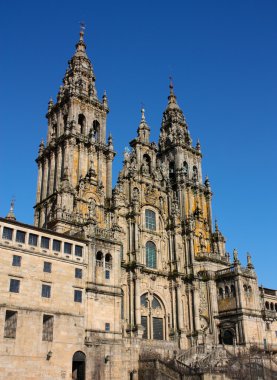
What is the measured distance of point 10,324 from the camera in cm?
3881

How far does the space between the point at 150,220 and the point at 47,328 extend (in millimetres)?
28886

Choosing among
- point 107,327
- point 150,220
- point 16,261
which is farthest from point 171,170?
point 16,261

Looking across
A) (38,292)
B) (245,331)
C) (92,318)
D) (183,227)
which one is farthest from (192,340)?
(38,292)

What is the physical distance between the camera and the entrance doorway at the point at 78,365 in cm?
4166

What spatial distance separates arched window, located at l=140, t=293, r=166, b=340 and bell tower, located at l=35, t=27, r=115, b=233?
494 inches

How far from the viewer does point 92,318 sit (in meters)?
44.7

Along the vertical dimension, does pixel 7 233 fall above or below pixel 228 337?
above

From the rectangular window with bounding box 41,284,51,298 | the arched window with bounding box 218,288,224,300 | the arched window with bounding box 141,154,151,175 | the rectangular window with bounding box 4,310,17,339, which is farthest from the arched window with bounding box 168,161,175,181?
the rectangular window with bounding box 4,310,17,339

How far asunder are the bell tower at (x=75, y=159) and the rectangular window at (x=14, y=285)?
495 inches

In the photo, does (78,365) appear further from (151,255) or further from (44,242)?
(151,255)

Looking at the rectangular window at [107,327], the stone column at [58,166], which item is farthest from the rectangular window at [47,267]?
the stone column at [58,166]

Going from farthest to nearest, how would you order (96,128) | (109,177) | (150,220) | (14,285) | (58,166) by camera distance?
(96,128), (150,220), (109,177), (58,166), (14,285)

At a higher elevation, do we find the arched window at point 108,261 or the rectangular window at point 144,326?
the arched window at point 108,261

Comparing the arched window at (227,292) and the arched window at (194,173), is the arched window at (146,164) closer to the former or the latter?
the arched window at (194,173)
